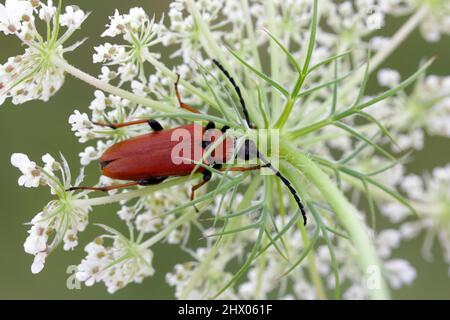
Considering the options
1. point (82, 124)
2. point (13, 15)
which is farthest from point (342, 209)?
point (13, 15)

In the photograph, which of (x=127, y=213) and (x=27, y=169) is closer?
(x=27, y=169)

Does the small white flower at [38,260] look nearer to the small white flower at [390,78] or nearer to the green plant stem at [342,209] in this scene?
the green plant stem at [342,209]

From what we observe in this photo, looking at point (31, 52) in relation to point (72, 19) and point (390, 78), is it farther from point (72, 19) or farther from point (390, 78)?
point (390, 78)

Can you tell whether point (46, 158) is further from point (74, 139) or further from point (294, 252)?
point (74, 139)

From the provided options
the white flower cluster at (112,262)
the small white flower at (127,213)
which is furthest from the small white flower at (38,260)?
the small white flower at (127,213)

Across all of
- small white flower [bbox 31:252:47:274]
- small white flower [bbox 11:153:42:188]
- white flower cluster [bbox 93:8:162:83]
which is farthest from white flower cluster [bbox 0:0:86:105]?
small white flower [bbox 31:252:47:274]

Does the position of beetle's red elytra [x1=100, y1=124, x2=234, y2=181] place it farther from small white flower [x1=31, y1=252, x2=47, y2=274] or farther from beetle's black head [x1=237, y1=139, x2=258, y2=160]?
small white flower [x1=31, y1=252, x2=47, y2=274]
